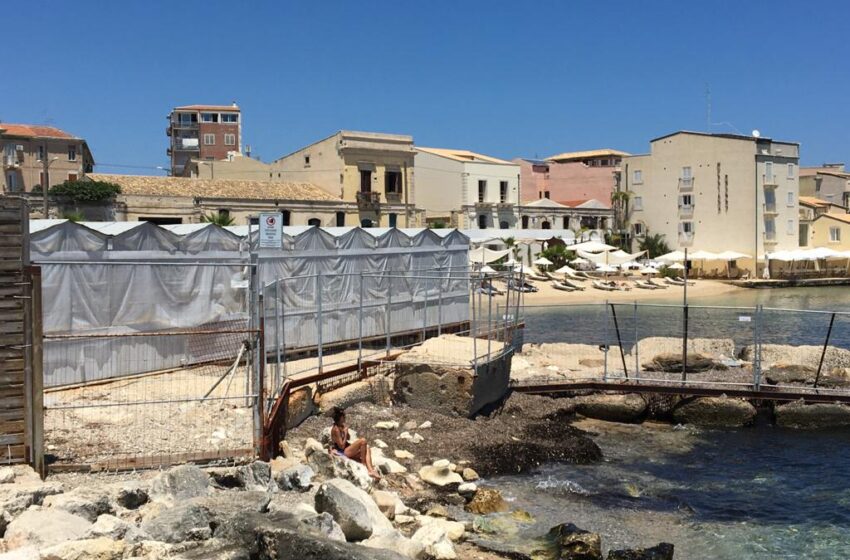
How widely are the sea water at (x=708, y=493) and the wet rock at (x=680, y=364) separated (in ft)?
12.3

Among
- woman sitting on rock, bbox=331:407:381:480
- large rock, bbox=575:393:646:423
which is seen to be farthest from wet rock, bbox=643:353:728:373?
woman sitting on rock, bbox=331:407:381:480

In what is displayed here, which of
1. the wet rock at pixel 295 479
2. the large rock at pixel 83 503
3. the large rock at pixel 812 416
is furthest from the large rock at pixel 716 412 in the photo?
the large rock at pixel 83 503

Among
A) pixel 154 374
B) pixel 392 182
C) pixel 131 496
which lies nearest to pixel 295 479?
pixel 131 496

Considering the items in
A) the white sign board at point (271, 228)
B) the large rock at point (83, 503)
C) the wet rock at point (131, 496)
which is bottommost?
the wet rock at point (131, 496)

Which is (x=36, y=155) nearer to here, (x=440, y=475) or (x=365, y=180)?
(x=365, y=180)

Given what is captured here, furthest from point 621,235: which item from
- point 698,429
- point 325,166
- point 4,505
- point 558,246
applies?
point 4,505

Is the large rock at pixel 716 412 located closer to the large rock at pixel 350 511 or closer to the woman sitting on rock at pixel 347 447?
the woman sitting on rock at pixel 347 447

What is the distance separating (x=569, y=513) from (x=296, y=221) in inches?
1761

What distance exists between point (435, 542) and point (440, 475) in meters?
3.28

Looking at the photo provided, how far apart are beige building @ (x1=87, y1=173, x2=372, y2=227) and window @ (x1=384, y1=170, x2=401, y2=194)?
4.04 metres

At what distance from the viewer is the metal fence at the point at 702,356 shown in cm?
1891

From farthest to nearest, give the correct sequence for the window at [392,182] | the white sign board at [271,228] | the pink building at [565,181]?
the pink building at [565,181] < the window at [392,182] < the white sign board at [271,228]

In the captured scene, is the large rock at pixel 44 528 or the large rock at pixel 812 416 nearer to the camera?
the large rock at pixel 44 528

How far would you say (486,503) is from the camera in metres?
11.8
